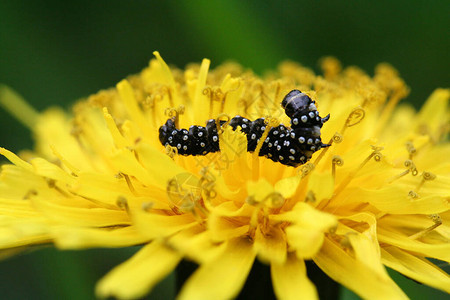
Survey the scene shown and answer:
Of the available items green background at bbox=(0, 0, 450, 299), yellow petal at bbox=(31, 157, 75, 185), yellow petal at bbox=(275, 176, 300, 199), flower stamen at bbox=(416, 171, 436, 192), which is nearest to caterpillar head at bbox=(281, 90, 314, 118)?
yellow petal at bbox=(275, 176, 300, 199)

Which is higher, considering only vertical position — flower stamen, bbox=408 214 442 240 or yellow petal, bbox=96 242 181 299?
flower stamen, bbox=408 214 442 240

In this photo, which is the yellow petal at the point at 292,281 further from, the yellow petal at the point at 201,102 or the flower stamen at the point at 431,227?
the yellow petal at the point at 201,102

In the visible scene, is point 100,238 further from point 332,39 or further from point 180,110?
point 332,39

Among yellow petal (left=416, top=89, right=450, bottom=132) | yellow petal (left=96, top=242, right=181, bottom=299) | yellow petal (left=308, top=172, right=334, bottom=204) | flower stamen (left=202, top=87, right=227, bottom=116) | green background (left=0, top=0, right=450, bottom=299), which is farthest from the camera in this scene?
green background (left=0, top=0, right=450, bottom=299)

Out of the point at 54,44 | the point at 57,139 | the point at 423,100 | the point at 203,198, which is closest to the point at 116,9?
the point at 54,44

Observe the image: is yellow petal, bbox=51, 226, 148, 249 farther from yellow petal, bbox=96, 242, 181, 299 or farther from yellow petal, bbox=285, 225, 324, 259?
yellow petal, bbox=285, 225, 324, 259

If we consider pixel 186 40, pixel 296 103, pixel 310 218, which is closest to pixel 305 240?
pixel 310 218
